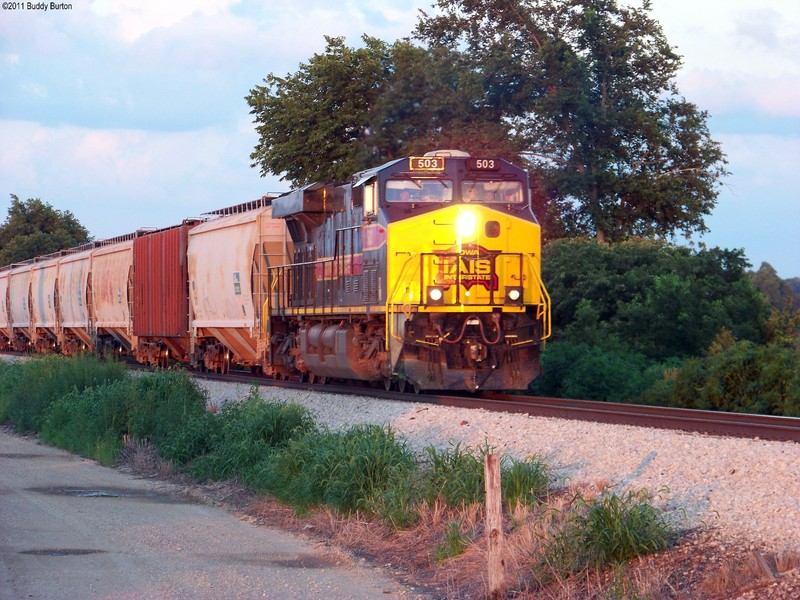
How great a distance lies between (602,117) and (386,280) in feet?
59.4

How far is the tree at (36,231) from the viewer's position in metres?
76.6

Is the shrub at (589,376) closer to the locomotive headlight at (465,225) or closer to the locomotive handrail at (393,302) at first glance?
the locomotive headlight at (465,225)

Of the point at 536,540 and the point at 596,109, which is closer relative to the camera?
the point at 536,540

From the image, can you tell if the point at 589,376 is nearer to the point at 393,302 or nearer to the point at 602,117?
the point at 393,302

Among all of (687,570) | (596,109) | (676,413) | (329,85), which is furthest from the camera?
(329,85)

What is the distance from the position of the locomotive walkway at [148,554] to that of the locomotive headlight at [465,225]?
6.27 metres

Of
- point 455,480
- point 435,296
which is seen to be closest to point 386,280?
point 435,296

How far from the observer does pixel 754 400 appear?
15.9 m

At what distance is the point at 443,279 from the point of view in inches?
620

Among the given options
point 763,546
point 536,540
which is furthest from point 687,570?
point 536,540

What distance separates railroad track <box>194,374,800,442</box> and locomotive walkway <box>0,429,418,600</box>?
4433mm

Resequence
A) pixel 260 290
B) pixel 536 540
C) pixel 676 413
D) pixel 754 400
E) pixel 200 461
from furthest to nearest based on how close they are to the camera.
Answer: pixel 260 290 < pixel 754 400 < pixel 676 413 < pixel 200 461 < pixel 536 540

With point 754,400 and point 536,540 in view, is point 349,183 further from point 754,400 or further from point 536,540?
point 536,540

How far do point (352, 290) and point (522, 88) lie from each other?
1715 centimetres
